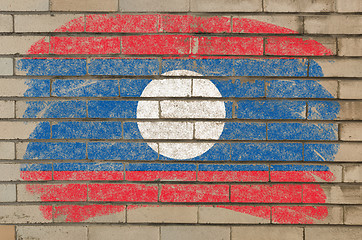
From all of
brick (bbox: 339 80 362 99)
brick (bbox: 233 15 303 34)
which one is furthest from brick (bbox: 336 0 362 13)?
brick (bbox: 339 80 362 99)

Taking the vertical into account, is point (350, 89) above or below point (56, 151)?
above

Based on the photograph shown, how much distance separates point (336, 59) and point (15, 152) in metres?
2.70

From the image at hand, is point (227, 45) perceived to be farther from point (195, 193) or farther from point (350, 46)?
point (195, 193)

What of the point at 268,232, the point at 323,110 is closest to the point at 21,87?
the point at 268,232

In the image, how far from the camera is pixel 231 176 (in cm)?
168

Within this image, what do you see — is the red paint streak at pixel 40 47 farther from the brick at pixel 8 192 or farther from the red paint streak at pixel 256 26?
the red paint streak at pixel 256 26

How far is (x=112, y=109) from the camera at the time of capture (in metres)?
1.68

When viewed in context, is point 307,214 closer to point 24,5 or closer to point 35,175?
point 35,175

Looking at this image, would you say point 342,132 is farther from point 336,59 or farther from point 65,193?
point 65,193

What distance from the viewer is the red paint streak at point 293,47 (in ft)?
5.46

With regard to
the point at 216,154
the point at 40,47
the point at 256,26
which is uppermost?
Result: the point at 256,26

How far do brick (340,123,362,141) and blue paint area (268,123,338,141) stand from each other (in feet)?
0.29

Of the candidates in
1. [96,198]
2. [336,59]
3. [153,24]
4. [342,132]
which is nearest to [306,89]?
[336,59]

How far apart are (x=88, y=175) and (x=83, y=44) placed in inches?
41.6
